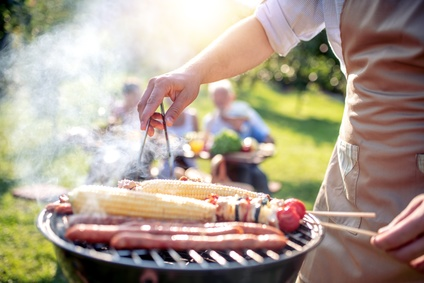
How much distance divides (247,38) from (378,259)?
1477mm

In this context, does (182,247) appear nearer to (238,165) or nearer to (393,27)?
(393,27)

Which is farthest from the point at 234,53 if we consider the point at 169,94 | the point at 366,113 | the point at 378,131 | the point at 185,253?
the point at 185,253

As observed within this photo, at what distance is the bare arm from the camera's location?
254 centimetres

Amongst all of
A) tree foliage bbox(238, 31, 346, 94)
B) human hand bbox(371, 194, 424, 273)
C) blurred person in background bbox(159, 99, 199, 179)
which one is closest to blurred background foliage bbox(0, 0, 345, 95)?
tree foliage bbox(238, 31, 346, 94)

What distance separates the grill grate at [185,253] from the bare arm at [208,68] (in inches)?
32.0

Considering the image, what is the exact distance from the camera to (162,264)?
1.65 meters

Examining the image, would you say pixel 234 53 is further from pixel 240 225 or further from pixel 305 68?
pixel 305 68

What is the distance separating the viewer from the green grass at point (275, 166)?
5.43 metres

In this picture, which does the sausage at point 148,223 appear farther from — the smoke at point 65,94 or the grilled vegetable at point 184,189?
the smoke at point 65,94

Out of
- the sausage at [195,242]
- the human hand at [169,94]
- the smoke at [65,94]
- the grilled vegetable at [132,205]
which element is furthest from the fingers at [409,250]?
the smoke at [65,94]

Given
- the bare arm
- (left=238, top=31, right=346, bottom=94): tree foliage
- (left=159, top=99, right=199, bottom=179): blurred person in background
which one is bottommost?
(left=159, top=99, right=199, bottom=179): blurred person in background

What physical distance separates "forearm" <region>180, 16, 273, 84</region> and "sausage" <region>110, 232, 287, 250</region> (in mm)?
1139

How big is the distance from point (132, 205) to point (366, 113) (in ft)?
4.01

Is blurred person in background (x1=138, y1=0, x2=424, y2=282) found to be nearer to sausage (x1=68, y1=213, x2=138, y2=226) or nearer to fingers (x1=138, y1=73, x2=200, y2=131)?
fingers (x1=138, y1=73, x2=200, y2=131)
